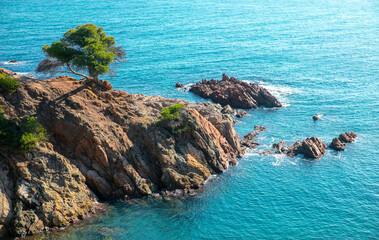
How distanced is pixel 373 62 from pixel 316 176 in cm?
8636

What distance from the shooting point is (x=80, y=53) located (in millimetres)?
76750

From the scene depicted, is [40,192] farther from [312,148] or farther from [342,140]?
[342,140]

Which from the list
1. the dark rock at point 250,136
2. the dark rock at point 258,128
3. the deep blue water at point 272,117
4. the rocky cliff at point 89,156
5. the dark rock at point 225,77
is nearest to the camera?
the rocky cliff at point 89,156

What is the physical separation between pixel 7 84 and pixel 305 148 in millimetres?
64663

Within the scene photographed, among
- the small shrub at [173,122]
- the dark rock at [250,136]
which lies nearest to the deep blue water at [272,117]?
the dark rock at [250,136]

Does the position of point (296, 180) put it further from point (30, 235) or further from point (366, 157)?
point (30, 235)

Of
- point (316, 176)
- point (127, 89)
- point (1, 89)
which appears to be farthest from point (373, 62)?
point (1, 89)

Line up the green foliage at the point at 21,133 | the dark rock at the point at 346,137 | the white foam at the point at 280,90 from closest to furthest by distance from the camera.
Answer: the green foliage at the point at 21,133, the dark rock at the point at 346,137, the white foam at the point at 280,90

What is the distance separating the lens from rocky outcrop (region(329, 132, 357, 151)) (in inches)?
3455

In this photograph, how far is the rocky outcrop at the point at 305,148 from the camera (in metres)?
84.8

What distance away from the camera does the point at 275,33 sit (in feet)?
Answer: 614

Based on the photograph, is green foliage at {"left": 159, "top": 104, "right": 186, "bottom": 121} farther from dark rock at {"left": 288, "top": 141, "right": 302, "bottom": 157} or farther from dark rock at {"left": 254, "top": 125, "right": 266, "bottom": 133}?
dark rock at {"left": 288, "top": 141, "right": 302, "bottom": 157}

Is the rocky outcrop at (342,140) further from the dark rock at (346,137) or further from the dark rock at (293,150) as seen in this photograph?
the dark rock at (293,150)

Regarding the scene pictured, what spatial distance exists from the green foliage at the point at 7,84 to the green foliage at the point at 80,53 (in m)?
9.01
